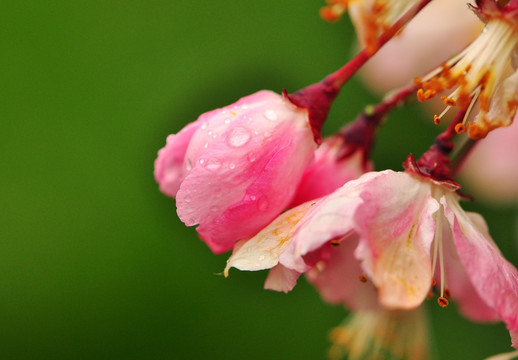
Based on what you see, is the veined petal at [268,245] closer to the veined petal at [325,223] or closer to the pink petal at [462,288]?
the veined petal at [325,223]

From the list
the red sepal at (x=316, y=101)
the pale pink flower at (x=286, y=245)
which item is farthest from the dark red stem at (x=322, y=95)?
the pale pink flower at (x=286, y=245)

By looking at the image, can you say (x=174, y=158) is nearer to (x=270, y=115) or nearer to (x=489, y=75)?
(x=270, y=115)

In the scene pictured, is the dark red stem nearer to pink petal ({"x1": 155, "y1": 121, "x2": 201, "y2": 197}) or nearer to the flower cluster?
the flower cluster

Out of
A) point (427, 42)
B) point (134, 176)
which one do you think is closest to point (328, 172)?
point (427, 42)

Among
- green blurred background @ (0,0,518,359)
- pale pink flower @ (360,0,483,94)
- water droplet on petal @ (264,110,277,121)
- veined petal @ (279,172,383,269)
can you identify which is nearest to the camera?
veined petal @ (279,172,383,269)

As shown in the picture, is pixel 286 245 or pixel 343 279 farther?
pixel 343 279

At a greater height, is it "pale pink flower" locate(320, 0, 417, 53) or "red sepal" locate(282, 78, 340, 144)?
"pale pink flower" locate(320, 0, 417, 53)

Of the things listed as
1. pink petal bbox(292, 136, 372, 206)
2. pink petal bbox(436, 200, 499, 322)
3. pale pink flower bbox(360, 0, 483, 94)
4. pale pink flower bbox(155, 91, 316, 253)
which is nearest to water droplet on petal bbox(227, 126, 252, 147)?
pale pink flower bbox(155, 91, 316, 253)

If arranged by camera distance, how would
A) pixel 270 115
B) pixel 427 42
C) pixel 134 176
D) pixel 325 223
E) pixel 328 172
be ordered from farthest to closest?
1. pixel 134 176
2. pixel 427 42
3. pixel 328 172
4. pixel 270 115
5. pixel 325 223
